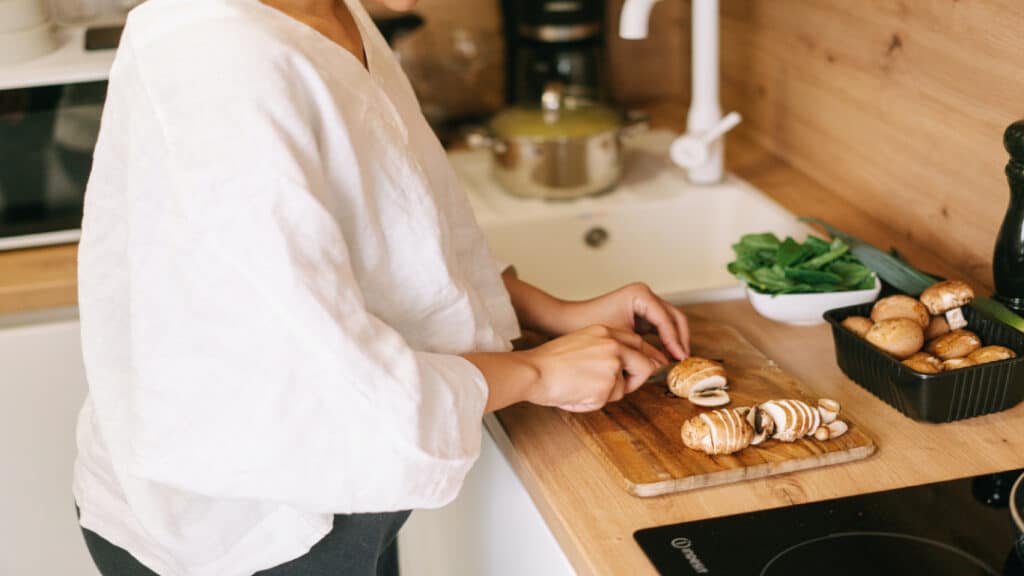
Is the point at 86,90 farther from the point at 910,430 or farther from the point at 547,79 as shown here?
the point at 910,430

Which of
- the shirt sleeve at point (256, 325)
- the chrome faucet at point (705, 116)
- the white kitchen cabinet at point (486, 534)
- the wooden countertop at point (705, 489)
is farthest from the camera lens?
the chrome faucet at point (705, 116)

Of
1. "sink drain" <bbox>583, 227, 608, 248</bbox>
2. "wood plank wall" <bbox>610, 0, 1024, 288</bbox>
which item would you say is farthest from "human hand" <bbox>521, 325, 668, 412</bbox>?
"sink drain" <bbox>583, 227, 608, 248</bbox>

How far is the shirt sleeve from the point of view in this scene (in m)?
0.77

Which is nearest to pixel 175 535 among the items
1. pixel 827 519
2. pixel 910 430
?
pixel 827 519

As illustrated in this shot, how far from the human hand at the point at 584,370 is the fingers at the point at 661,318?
0.14 metres

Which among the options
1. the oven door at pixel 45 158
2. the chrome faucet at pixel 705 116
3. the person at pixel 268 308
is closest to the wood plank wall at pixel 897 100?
the chrome faucet at pixel 705 116

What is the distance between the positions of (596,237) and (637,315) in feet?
1.59

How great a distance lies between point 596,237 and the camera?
5.62 feet

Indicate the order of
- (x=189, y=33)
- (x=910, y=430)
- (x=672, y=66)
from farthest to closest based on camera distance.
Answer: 1. (x=672, y=66)
2. (x=910, y=430)
3. (x=189, y=33)

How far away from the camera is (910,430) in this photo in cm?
105

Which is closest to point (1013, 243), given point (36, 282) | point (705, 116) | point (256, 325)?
point (705, 116)

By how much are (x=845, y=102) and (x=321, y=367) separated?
3.49 ft

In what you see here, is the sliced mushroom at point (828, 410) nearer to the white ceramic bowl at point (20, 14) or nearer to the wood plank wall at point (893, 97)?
the wood plank wall at point (893, 97)

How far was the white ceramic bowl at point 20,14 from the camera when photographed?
4.75 feet
